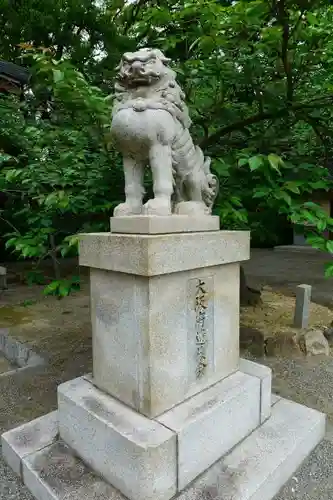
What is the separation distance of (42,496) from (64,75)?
8.63ft

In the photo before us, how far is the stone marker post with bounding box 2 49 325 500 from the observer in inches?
73.2

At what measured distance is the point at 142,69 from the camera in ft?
6.47

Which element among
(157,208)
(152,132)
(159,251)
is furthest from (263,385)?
(152,132)

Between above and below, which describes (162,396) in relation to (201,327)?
below

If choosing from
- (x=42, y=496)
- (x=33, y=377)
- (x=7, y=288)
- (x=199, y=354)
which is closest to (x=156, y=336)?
(x=199, y=354)

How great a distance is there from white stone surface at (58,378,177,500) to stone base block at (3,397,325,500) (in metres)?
0.06

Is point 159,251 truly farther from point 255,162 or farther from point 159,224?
point 255,162

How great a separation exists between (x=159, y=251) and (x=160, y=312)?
0.34 metres

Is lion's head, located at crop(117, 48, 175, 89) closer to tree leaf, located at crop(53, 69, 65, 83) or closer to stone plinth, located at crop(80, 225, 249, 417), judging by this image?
tree leaf, located at crop(53, 69, 65, 83)

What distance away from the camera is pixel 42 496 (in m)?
1.93

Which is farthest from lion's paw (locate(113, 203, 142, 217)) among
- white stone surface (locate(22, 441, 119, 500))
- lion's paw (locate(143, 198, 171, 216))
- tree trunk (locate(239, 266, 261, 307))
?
tree trunk (locate(239, 266, 261, 307))

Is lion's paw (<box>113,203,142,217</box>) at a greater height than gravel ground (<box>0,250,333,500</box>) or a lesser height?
greater

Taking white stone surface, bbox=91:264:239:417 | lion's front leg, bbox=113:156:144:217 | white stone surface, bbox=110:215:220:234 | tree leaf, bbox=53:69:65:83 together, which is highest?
tree leaf, bbox=53:69:65:83

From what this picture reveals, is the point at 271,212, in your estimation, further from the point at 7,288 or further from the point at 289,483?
the point at 7,288
